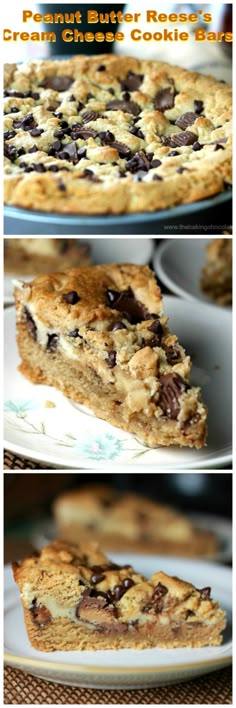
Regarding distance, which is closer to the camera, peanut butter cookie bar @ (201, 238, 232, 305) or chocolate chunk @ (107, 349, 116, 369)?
chocolate chunk @ (107, 349, 116, 369)

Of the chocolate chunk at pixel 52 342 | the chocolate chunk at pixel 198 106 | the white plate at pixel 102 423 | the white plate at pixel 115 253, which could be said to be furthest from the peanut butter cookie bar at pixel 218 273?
the chocolate chunk at pixel 52 342

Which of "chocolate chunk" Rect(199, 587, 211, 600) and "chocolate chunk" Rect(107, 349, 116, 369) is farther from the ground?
"chocolate chunk" Rect(107, 349, 116, 369)

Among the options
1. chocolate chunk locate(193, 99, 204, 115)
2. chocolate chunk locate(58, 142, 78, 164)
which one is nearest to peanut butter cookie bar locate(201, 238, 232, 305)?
chocolate chunk locate(193, 99, 204, 115)

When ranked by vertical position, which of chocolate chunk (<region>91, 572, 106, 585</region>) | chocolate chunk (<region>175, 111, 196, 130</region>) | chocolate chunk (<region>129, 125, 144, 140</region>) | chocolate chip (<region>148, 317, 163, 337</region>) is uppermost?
chocolate chunk (<region>175, 111, 196, 130</region>)

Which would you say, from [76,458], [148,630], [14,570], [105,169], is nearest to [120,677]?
[148,630]

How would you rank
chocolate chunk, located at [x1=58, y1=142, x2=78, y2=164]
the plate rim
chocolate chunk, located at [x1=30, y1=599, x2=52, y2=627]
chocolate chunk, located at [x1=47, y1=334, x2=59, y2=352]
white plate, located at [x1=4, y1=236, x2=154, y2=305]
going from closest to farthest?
the plate rim, chocolate chunk, located at [x1=58, y1=142, x2=78, y2=164], chocolate chunk, located at [x1=30, y1=599, x2=52, y2=627], chocolate chunk, located at [x1=47, y1=334, x2=59, y2=352], white plate, located at [x1=4, y1=236, x2=154, y2=305]

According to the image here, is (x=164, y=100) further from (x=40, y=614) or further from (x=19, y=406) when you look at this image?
(x=40, y=614)

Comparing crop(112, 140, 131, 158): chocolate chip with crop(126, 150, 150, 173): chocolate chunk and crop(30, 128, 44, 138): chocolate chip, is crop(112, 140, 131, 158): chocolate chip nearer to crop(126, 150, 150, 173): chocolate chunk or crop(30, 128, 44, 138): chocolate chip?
crop(126, 150, 150, 173): chocolate chunk

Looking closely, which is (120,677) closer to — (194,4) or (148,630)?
(148,630)

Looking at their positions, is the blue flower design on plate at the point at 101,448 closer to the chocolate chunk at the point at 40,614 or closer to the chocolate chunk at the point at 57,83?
the chocolate chunk at the point at 40,614
